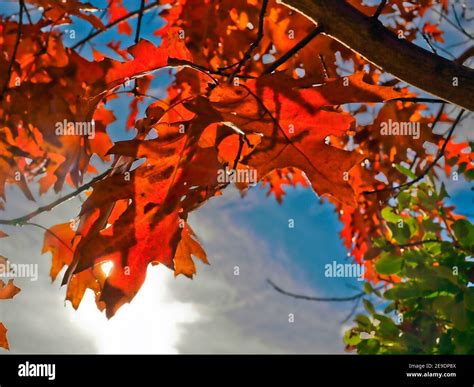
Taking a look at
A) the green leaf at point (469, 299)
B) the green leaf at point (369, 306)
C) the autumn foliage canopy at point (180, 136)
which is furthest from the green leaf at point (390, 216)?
the green leaf at point (469, 299)

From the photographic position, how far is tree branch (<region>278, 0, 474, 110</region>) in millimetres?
969

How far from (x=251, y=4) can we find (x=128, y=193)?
1139mm

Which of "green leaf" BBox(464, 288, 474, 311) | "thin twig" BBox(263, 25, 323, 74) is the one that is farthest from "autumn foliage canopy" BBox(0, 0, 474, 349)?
"green leaf" BBox(464, 288, 474, 311)

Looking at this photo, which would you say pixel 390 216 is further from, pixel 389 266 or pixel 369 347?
pixel 369 347

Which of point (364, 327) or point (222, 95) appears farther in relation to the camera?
point (364, 327)

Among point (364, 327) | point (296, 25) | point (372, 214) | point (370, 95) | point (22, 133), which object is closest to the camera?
point (370, 95)

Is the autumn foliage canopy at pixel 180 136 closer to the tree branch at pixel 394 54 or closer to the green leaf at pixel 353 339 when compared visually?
the tree branch at pixel 394 54

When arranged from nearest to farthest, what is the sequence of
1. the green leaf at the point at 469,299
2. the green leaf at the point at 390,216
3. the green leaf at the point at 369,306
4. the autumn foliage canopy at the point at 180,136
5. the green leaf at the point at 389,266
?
1. the autumn foliage canopy at the point at 180,136
2. the green leaf at the point at 469,299
3. the green leaf at the point at 389,266
4. the green leaf at the point at 390,216
5. the green leaf at the point at 369,306

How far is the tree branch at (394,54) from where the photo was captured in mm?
969
